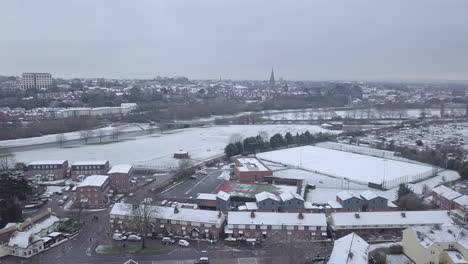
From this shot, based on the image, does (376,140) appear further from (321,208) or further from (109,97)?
(109,97)

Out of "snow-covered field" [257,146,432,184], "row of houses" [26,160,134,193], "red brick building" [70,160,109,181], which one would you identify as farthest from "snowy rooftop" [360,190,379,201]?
"red brick building" [70,160,109,181]

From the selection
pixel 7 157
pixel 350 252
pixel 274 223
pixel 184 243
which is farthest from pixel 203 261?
pixel 7 157

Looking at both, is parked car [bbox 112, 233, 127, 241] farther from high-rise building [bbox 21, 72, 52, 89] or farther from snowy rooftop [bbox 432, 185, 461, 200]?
high-rise building [bbox 21, 72, 52, 89]

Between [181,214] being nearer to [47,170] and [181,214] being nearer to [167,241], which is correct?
[167,241]

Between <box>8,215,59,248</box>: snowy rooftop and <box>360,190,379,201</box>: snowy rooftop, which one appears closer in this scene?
<box>8,215,59,248</box>: snowy rooftop

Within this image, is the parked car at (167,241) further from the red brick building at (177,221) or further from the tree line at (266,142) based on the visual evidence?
the tree line at (266,142)
